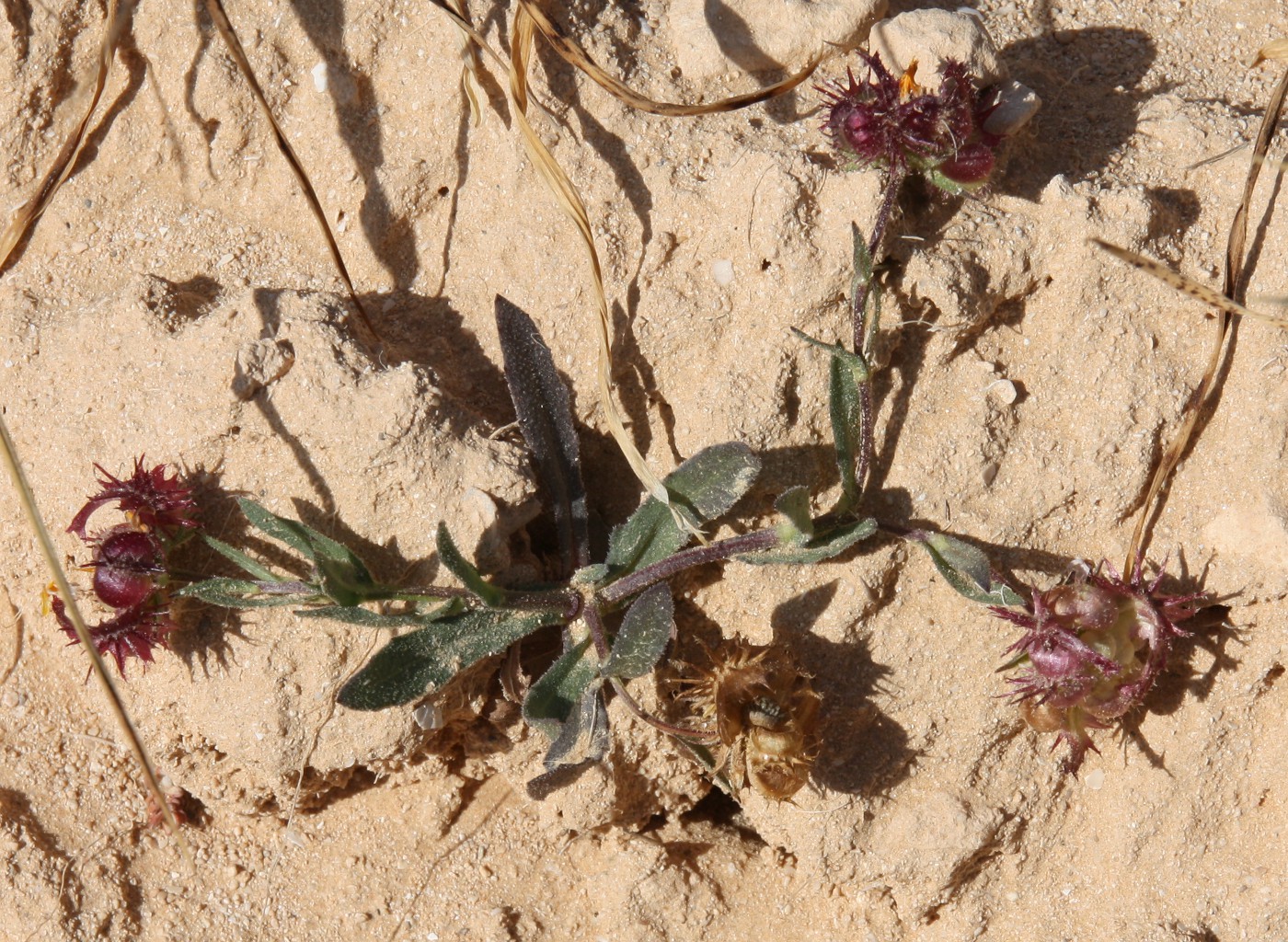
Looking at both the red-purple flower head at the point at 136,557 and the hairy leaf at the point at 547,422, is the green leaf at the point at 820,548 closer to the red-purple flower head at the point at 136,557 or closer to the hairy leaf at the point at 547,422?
the hairy leaf at the point at 547,422

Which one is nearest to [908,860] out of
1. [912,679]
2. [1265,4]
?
[912,679]

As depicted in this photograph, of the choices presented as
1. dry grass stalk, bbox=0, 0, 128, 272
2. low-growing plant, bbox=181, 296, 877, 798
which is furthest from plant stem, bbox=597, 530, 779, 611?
dry grass stalk, bbox=0, 0, 128, 272

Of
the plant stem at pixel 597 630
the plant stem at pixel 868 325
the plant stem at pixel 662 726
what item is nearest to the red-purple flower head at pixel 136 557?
the plant stem at pixel 597 630

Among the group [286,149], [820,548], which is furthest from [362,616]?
[286,149]

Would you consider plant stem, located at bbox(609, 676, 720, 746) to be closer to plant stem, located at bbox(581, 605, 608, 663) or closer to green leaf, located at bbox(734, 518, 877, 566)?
plant stem, located at bbox(581, 605, 608, 663)

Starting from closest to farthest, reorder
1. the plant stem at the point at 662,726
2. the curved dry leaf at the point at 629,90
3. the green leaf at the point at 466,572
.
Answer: the green leaf at the point at 466,572
the plant stem at the point at 662,726
the curved dry leaf at the point at 629,90

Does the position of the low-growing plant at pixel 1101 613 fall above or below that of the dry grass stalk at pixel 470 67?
below

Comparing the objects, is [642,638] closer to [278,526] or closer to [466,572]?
[466,572]

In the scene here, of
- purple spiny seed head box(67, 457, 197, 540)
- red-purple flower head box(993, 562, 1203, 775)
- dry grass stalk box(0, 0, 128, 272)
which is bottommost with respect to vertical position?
red-purple flower head box(993, 562, 1203, 775)

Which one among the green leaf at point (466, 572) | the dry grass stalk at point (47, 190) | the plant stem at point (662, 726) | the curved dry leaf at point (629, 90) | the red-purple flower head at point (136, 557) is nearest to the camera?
the green leaf at point (466, 572)
